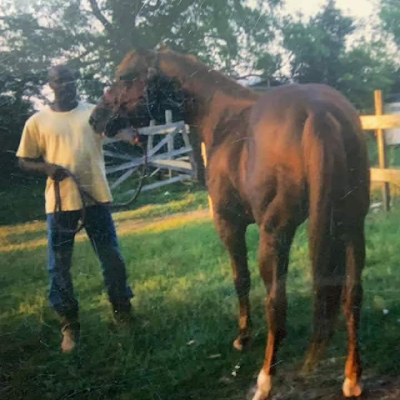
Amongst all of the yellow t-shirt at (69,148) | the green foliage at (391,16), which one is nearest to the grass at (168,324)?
the yellow t-shirt at (69,148)

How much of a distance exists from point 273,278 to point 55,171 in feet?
2.15

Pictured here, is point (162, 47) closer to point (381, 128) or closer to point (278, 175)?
point (278, 175)

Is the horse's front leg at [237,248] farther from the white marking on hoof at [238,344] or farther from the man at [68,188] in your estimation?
the man at [68,188]

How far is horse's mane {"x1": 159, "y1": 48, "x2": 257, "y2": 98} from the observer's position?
5.09 ft

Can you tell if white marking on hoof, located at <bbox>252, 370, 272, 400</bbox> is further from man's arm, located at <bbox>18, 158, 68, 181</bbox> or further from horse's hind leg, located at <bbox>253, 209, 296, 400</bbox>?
man's arm, located at <bbox>18, 158, 68, 181</bbox>

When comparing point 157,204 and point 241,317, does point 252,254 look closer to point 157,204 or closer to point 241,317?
point 241,317

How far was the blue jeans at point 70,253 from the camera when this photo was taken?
161 centimetres

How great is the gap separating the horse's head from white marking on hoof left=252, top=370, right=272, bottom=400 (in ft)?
2.52

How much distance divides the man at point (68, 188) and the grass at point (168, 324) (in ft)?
0.10

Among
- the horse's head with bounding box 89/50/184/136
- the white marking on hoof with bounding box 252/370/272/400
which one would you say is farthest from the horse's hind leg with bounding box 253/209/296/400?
the horse's head with bounding box 89/50/184/136

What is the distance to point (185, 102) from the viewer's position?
1603 mm

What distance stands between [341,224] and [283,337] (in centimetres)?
36

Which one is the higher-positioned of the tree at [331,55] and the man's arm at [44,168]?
the tree at [331,55]

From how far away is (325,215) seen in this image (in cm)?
153
